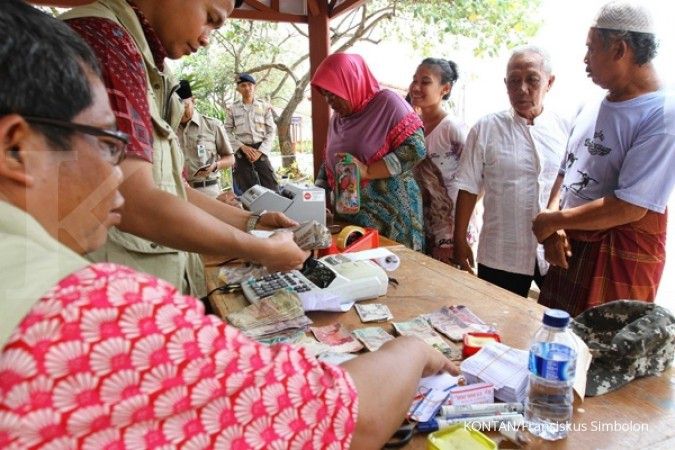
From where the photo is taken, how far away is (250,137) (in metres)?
7.01

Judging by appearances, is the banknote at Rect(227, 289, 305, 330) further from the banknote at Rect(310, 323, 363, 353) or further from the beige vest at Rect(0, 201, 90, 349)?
the beige vest at Rect(0, 201, 90, 349)

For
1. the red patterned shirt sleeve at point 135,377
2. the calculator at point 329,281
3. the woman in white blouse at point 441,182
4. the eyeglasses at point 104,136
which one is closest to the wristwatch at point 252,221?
the calculator at point 329,281

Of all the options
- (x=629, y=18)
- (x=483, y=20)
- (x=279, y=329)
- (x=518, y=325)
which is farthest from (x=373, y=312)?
Answer: (x=483, y=20)

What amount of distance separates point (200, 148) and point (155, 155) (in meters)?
3.05

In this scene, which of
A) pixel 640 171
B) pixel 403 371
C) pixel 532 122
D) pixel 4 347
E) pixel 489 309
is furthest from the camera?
pixel 532 122

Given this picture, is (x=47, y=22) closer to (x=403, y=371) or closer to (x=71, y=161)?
(x=71, y=161)

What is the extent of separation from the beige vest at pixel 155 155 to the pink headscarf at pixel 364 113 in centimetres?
135

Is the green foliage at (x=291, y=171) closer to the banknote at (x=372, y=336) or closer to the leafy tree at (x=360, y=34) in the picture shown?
the leafy tree at (x=360, y=34)

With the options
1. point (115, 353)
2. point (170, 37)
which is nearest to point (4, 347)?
point (115, 353)

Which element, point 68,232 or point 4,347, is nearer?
point 4,347

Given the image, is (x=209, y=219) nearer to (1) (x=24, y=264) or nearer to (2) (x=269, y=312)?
(2) (x=269, y=312)

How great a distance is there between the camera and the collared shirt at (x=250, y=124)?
6.86 metres

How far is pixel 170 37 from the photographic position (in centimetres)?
148

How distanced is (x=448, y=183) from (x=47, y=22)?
2624 mm
